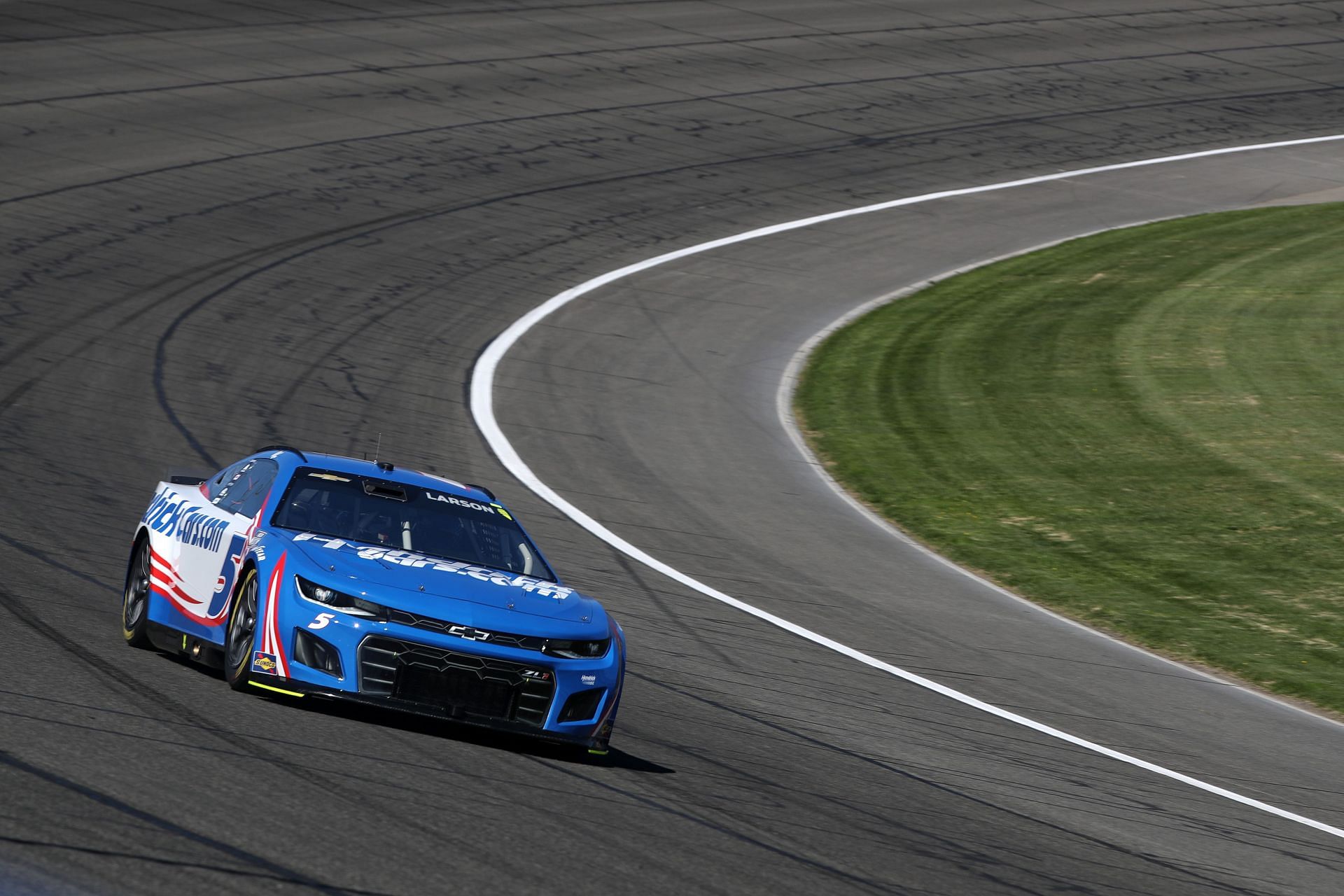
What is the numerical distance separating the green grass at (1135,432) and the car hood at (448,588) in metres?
5.80

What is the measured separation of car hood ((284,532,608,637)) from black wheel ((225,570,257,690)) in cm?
32

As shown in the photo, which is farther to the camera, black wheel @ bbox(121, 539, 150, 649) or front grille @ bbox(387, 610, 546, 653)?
black wheel @ bbox(121, 539, 150, 649)

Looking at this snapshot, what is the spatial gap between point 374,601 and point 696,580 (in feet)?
18.7

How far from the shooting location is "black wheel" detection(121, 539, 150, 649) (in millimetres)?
9977

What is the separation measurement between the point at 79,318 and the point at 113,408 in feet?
11.8

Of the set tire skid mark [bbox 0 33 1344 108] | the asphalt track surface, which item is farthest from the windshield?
tire skid mark [bbox 0 33 1344 108]

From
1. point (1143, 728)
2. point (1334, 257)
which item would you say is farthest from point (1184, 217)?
point (1143, 728)

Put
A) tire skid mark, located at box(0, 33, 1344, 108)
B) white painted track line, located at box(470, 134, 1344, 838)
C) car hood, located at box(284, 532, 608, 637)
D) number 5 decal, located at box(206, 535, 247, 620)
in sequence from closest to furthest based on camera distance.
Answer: car hood, located at box(284, 532, 608, 637)
number 5 decal, located at box(206, 535, 247, 620)
white painted track line, located at box(470, 134, 1344, 838)
tire skid mark, located at box(0, 33, 1344, 108)

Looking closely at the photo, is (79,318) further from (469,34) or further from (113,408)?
(469,34)

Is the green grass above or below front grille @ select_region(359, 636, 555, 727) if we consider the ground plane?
above

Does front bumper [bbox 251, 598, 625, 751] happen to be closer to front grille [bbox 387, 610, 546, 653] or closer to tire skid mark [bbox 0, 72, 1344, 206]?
front grille [bbox 387, 610, 546, 653]

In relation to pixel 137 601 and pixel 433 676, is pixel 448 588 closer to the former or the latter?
pixel 433 676

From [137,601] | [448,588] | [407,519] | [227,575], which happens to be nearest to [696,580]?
[407,519]

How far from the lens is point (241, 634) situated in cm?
900
